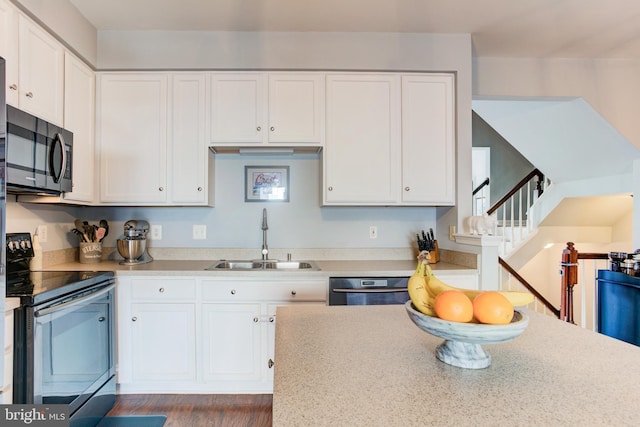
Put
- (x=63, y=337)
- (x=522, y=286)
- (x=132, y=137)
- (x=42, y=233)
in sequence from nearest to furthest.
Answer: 1. (x=63, y=337)
2. (x=42, y=233)
3. (x=132, y=137)
4. (x=522, y=286)

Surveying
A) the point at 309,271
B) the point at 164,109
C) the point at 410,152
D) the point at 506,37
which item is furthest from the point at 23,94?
the point at 506,37

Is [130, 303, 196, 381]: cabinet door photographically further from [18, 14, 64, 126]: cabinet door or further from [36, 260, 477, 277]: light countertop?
[18, 14, 64, 126]: cabinet door

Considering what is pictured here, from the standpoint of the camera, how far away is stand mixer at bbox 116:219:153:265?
2.52m

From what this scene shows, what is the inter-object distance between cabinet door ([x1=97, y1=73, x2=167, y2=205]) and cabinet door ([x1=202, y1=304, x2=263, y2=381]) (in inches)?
37.9

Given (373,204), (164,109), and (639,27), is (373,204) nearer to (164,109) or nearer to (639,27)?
(164,109)

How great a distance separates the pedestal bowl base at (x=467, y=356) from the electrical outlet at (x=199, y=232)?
2396 mm

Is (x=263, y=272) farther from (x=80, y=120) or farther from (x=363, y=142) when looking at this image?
(x=80, y=120)

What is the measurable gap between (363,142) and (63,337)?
2172 millimetres

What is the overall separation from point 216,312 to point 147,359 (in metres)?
0.56

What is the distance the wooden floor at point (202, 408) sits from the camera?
2.05 meters

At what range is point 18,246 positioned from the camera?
80.7 inches

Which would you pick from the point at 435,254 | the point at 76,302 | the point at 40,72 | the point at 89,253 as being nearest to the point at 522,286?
the point at 435,254

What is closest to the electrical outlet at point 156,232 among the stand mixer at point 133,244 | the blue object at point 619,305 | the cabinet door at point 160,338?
the stand mixer at point 133,244

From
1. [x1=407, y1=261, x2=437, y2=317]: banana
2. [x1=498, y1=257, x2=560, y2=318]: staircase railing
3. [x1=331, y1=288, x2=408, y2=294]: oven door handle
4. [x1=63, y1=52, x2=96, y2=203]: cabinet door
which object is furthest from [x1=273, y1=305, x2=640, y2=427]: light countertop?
[x1=498, y1=257, x2=560, y2=318]: staircase railing
